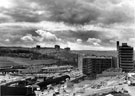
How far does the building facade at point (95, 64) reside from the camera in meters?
44.8

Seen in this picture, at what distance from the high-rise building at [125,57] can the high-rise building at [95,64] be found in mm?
2675

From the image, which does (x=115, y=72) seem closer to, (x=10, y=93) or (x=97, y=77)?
(x=97, y=77)

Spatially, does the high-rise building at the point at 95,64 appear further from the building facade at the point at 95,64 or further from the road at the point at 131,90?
the road at the point at 131,90

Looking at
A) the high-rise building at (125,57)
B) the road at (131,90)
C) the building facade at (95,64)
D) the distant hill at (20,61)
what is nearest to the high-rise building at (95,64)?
the building facade at (95,64)

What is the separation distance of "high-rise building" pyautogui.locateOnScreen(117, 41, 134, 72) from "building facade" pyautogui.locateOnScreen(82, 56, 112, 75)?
2673mm

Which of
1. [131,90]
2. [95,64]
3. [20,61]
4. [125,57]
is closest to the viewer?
[131,90]

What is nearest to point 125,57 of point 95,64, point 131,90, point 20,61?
point 95,64

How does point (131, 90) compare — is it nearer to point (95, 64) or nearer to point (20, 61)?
point (95, 64)

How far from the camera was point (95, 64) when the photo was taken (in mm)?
44906

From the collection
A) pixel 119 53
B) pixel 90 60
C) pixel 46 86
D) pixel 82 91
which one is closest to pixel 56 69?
pixel 90 60

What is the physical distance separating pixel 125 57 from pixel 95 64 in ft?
16.5

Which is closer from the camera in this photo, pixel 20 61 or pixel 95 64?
pixel 95 64

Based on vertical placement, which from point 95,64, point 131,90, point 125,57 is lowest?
point 131,90

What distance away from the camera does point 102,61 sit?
4544 centimetres
